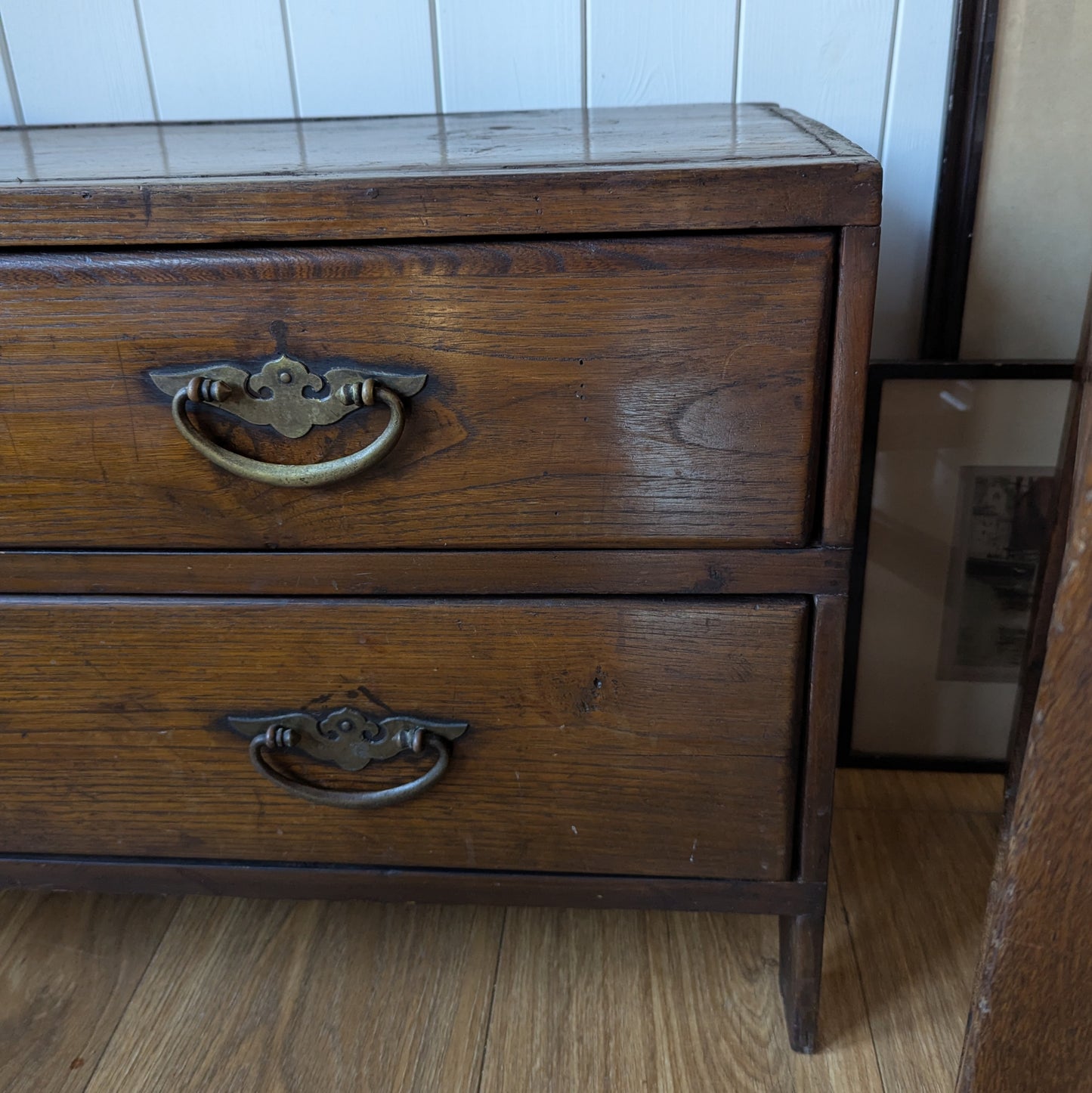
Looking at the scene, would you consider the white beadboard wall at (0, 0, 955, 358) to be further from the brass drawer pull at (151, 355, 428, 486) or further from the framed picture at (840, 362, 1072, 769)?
the brass drawer pull at (151, 355, 428, 486)

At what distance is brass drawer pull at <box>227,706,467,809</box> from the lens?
61 centimetres

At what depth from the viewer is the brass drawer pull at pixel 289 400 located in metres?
0.51

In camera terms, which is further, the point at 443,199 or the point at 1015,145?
the point at 1015,145

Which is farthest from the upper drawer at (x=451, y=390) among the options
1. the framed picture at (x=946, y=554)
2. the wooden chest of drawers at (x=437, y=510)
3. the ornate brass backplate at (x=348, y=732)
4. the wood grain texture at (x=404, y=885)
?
the framed picture at (x=946, y=554)

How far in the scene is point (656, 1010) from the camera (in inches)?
29.1

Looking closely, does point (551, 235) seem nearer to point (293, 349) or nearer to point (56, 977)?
point (293, 349)

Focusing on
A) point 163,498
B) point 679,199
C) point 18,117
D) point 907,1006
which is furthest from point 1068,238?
point 18,117

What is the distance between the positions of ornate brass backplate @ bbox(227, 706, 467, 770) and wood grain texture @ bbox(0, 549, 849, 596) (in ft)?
0.28

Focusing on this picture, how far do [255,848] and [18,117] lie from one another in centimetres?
71

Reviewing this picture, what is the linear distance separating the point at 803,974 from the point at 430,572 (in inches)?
15.5

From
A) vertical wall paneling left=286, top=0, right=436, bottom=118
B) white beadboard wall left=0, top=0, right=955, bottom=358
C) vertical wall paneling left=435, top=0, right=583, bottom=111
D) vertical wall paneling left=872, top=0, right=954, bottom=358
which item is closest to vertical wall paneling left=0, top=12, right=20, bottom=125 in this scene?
white beadboard wall left=0, top=0, right=955, bottom=358

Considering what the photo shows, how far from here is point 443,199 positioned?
1.56ft

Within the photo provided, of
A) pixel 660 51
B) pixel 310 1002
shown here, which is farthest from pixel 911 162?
pixel 310 1002

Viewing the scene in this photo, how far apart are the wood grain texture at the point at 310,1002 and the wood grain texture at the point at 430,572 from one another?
0.37m
